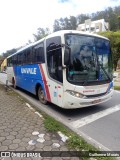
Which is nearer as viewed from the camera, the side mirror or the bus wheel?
the side mirror

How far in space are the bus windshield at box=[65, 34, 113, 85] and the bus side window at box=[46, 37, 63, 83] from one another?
1.19 ft

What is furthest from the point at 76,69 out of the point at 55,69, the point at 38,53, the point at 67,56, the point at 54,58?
the point at 38,53

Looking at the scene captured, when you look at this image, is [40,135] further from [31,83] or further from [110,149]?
[31,83]

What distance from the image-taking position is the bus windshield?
5691 mm

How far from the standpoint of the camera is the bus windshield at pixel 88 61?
18.7ft

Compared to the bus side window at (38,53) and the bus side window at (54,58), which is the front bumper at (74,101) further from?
the bus side window at (38,53)

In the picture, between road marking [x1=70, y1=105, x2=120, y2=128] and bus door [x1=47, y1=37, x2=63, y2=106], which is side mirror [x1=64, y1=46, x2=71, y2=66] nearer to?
bus door [x1=47, y1=37, x2=63, y2=106]

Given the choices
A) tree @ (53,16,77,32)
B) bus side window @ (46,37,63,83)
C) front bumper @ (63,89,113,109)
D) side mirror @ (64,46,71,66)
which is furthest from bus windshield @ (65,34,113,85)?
tree @ (53,16,77,32)

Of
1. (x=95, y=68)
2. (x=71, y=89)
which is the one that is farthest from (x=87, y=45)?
(x=71, y=89)

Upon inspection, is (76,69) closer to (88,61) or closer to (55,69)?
(88,61)

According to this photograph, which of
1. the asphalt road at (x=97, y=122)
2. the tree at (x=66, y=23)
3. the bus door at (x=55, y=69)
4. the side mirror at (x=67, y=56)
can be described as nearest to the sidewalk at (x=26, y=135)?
the asphalt road at (x=97, y=122)

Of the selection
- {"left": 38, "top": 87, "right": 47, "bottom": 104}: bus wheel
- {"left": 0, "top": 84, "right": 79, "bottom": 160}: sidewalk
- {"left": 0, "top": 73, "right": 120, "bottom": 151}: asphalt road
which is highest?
{"left": 38, "top": 87, "right": 47, "bottom": 104}: bus wheel

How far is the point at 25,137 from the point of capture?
431 centimetres

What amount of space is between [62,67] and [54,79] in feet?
2.58
